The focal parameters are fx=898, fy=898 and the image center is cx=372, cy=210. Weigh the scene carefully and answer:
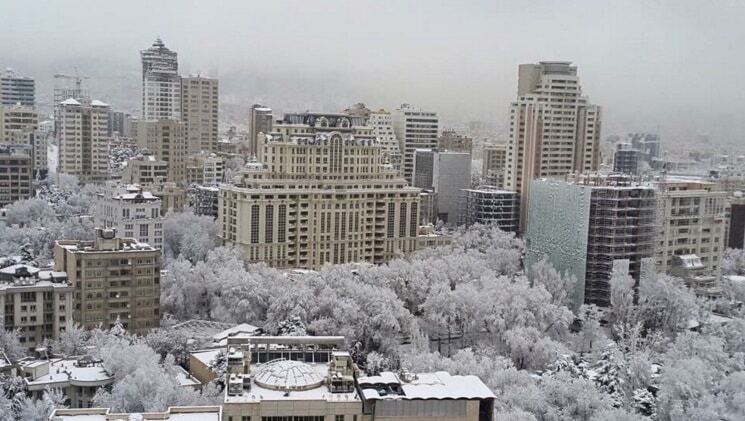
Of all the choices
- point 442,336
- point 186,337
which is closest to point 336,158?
point 442,336

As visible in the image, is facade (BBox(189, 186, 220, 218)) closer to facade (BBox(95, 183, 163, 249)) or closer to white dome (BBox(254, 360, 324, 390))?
facade (BBox(95, 183, 163, 249))

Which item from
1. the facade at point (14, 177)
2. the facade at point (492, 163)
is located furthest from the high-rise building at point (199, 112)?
the facade at point (492, 163)

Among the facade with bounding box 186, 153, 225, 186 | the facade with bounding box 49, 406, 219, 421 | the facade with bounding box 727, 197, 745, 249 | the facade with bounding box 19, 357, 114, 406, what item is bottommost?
the facade with bounding box 19, 357, 114, 406

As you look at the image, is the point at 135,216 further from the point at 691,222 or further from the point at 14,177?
the point at 691,222

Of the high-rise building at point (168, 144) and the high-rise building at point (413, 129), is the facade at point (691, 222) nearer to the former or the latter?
the high-rise building at point (413, 129)

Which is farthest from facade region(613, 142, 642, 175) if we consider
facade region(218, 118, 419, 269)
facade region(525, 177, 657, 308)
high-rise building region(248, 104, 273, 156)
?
high-rise building region(248, 104, 273, 156)

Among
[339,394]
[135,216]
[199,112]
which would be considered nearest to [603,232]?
[135,216]

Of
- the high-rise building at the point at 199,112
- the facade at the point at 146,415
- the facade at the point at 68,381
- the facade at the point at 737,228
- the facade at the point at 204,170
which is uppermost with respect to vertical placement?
the high-rise building at the point at 199,112

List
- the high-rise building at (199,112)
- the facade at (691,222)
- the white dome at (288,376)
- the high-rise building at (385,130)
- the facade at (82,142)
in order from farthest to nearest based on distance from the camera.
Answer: the high-rise building at (199,112) → the high-rise building at (385,130) → the facade at (82,142) → the facade at (691,222) → the white dome at (288,376)
